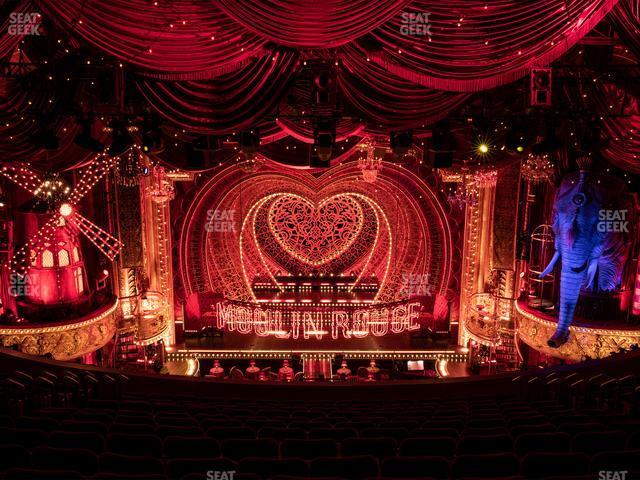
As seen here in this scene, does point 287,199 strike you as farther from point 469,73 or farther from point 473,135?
point 469,73

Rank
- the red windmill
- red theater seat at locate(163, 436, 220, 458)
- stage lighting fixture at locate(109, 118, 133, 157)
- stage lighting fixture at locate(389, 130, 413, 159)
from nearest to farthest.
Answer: red theater seat at locate(163, 436, 220, 458) → stage lighting fixture at locate(109, 118, 133, 157) → stage lighting fixture at locate(389, 130, 413, 159) → the red windmill

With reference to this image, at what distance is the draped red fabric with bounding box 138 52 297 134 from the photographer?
5.36m

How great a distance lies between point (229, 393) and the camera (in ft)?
20.8

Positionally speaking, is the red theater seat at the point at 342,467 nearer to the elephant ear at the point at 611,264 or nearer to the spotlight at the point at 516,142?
the spotlight at the point at 516,142

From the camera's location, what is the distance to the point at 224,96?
5496 millimetres

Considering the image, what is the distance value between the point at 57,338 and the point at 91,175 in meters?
3.31

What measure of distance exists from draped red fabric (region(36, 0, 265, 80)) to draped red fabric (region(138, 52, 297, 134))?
415 millimetres

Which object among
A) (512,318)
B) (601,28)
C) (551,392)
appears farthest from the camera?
(512,318)

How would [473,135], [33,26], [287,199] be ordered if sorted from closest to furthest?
[33,26] → [473,135] → [287,199]

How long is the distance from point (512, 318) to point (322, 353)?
4.54 metres

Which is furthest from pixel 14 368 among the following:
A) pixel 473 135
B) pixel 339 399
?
pixel 473 135

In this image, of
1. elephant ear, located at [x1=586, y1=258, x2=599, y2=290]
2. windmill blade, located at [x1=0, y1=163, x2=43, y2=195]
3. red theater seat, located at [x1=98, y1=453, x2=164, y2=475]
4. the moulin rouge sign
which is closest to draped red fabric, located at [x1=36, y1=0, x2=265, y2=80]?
red theater seat, located at [x1=98, y1=453, x2=164, y2=475]

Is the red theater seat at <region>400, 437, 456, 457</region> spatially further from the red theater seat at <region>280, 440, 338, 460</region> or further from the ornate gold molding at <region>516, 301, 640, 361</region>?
the ornate gold molding at <region>516, 301, 640, 361</region>

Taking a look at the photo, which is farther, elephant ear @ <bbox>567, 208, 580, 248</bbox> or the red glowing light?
the red glowing light
